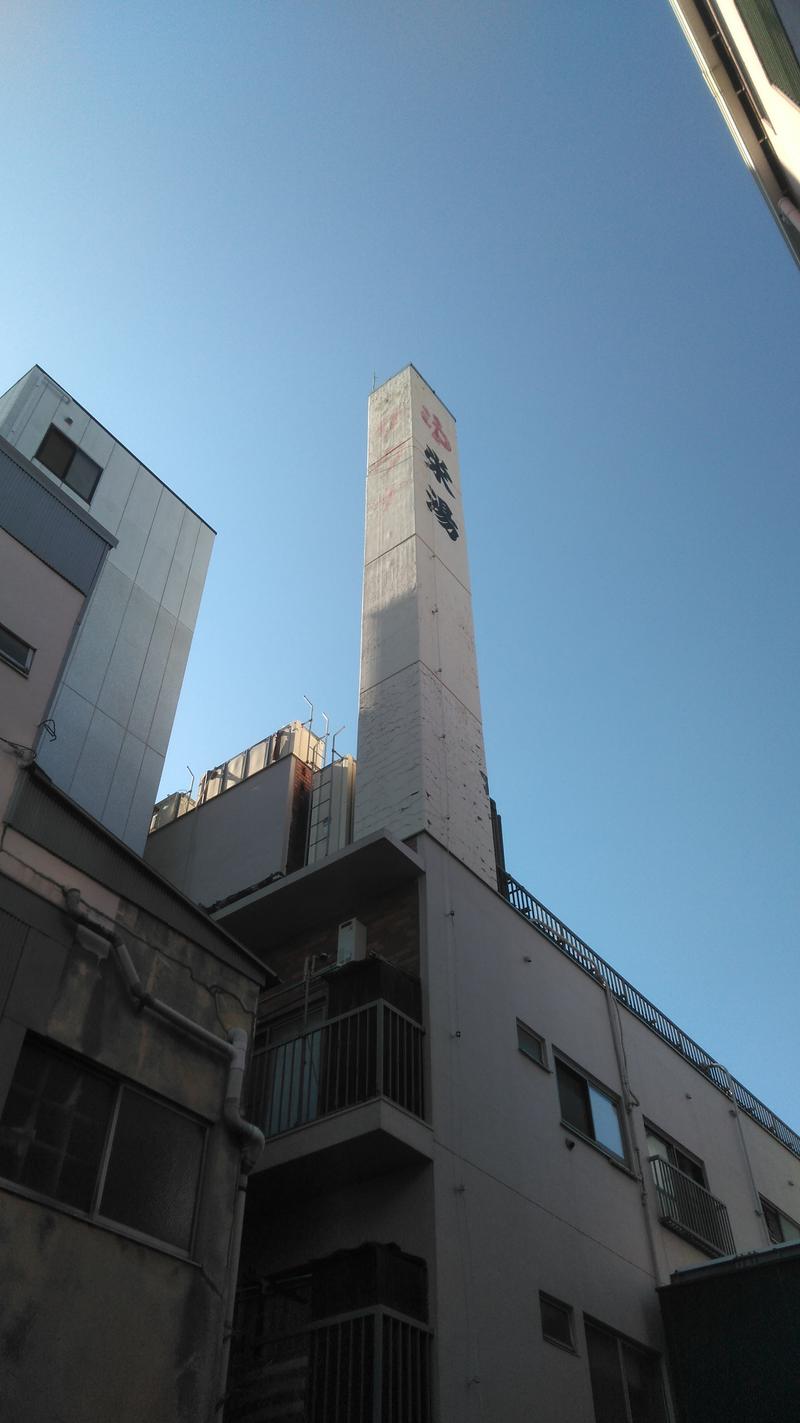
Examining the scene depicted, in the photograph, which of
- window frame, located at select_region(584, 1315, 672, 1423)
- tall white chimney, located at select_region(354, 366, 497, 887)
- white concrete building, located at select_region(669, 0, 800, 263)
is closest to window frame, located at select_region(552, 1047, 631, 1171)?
→ window frame, located at select_region(584, 1315, 672, 1423)

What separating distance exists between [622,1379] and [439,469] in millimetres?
19093

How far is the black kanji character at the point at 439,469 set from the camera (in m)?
25.8

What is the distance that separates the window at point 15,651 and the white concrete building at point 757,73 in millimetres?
15247

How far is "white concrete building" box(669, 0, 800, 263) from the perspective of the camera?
61.7ft

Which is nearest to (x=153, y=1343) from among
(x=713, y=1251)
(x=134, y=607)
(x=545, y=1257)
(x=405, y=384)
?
(x=545, y=1257)

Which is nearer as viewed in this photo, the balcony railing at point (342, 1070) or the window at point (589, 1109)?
the balcony railing at point (342, 1070)

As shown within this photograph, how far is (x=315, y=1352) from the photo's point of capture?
10453 mm

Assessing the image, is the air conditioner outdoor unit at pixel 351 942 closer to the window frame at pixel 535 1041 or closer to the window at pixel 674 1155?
the window frame at pixel 535 1041

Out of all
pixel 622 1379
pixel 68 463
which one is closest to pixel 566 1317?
pixel 622 1379

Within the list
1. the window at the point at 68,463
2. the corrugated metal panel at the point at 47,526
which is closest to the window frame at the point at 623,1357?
the corrugated metal panel at the point at 47,526

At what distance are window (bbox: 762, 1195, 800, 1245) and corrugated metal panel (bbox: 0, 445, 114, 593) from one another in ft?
57.1

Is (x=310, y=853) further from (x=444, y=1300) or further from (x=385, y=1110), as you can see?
(x=444, y=1300)

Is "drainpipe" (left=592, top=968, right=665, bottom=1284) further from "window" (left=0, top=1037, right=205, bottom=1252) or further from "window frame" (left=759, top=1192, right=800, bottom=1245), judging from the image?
"window" (left=0, top=1037, right=205, bottom=1252)

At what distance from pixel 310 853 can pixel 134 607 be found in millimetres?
7664
